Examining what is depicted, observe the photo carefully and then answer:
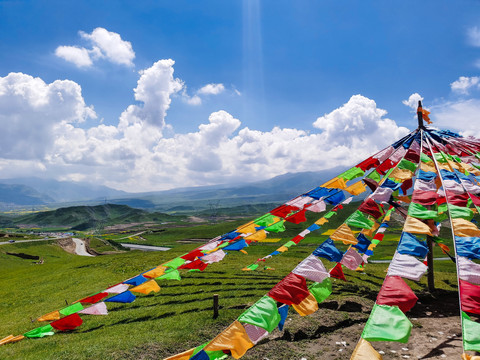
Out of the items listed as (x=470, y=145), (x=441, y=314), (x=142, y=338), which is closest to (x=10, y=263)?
(x=142, y=338)

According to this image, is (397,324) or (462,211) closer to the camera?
(397,324)

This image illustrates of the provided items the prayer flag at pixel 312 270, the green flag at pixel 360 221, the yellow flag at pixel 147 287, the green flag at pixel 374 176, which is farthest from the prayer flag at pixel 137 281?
the green flag at pixel 374 176

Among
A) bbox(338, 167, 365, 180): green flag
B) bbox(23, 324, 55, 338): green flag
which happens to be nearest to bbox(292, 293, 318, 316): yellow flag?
bbox(338, 167, 365, 180): green flag

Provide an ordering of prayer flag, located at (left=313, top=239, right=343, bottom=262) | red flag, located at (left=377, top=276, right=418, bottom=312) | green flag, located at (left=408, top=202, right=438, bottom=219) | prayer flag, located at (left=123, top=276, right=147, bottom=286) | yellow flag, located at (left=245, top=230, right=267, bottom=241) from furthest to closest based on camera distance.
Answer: yellow flag, located at (left=245, top=230, right=267, bottom=241), prayer flag, located at (left=123, top=276, right=147, bottom=286), prayer flag, located at (left=313, top=239, right=343, bottom=262), green flag, located at (left=408, top=202, right=438, bottom=219), red flag, located at (left=377, top=276, right=418, bottom=312)

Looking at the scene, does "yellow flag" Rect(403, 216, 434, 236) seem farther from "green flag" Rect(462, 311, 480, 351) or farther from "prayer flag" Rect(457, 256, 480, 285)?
"green flag" Rect(462, 311, 480, 351)

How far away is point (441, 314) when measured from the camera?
52.9ft

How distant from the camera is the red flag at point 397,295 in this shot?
698cm

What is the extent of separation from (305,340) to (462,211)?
9.20 meters

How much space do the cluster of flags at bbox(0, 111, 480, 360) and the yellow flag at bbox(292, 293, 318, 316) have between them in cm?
3

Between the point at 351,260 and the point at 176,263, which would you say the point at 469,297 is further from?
the point at 176,263

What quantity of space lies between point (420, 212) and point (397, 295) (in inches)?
173

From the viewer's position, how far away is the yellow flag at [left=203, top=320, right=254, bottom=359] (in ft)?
24.1

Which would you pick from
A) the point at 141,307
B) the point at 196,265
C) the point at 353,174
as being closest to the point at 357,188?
the point at 353,174

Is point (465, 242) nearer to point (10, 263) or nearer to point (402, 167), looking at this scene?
point (402, 167)
